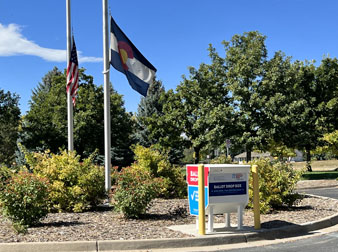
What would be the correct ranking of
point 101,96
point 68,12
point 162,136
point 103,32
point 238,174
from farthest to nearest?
point 101,96, point 162,136, point 68,12, point 103,32, point 238,174

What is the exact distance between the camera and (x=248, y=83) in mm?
27578

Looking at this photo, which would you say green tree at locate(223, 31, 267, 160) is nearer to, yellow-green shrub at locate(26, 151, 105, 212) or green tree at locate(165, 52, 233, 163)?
green tree at locate(165, 52, 233, 163)

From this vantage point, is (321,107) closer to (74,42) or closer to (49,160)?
(74,42)

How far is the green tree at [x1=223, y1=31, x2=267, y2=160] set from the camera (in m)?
26.1

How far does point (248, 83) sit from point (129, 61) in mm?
16470

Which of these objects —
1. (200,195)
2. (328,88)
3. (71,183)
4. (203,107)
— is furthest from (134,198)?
(328,88)

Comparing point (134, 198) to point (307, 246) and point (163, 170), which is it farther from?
point (163, 170)

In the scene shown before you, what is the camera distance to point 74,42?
558 inches

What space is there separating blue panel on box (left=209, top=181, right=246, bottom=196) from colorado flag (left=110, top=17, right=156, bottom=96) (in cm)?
519

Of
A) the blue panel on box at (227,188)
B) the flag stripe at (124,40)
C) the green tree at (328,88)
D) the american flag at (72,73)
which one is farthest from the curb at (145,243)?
the green tree at (328,88)

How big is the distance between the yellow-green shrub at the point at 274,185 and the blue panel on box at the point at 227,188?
7.60ft

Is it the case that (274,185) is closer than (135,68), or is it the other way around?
(274,185)

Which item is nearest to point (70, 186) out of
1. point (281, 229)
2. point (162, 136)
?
point (281, 229)

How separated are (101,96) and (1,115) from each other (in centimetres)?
852
